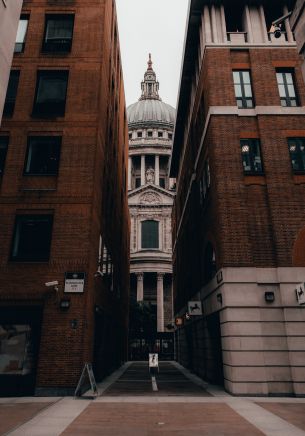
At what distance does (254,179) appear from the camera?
54.7ft

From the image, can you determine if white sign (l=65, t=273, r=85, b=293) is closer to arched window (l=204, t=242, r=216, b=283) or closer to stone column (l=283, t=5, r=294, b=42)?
arched window (l=204, t=242, r=216, b=283)

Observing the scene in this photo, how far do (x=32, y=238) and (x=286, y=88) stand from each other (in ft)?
50.1

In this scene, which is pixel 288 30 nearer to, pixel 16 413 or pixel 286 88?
pixel 286 88

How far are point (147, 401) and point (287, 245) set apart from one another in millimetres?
8781

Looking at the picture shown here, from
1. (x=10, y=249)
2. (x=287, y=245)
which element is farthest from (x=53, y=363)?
(x=287, y=245)

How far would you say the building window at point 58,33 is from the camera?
65.1 ft

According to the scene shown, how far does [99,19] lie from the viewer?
20.3m

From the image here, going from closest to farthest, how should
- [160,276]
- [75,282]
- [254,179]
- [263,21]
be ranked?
[75,282]
[254,179]
[263,21]
[160,276]

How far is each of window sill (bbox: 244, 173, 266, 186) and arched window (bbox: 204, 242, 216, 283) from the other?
399 centimetres

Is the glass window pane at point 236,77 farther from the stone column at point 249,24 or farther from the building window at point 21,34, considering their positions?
the building window at point 21,34

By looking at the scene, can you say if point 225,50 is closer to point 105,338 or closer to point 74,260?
point 74,260

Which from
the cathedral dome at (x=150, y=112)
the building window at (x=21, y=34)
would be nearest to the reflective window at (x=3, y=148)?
the building window at (x=21, y=34)

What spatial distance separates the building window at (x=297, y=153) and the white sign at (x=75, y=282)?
11.3 m

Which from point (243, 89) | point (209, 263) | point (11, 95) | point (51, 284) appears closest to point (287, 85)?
point (243, 89)
